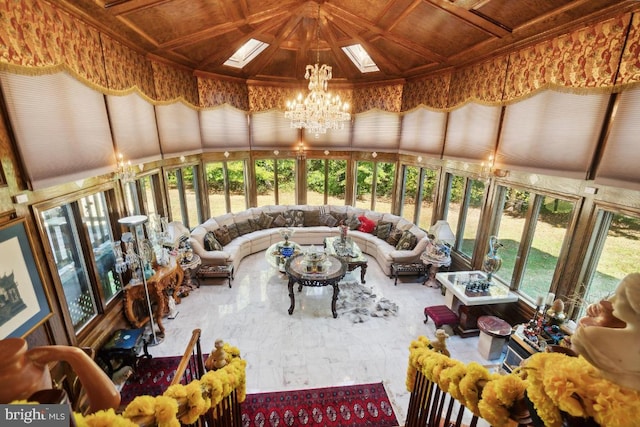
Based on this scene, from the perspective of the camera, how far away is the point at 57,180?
3359 millimetres

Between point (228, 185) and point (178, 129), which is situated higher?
point (178, 129)

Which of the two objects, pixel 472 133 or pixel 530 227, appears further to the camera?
pixel 472 133

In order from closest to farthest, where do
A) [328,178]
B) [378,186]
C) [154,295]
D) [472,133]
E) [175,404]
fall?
[175,404]
[154,295]
[472,133]
[378,186]
[328,178]

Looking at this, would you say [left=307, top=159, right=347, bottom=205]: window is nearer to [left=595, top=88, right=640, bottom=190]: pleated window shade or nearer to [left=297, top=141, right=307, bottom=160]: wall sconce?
[left=297, top=141, right=307, bottom=160]: wall sconce

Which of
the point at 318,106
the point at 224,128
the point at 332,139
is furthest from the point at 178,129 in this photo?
the point at 332,139

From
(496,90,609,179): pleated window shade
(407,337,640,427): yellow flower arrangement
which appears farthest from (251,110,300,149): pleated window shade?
(407,337,640,427): yellow flower arrangement

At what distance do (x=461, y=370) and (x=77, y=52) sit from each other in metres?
5.45

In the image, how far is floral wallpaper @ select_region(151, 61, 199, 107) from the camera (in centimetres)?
578

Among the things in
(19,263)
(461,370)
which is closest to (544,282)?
(461,370)

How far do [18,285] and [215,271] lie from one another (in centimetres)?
342

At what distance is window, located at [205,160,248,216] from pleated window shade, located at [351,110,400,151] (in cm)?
360

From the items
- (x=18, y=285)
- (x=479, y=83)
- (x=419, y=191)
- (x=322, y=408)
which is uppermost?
(x=479, y=83)

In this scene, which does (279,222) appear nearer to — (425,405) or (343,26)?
(343,26)

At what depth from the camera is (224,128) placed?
773 cm
